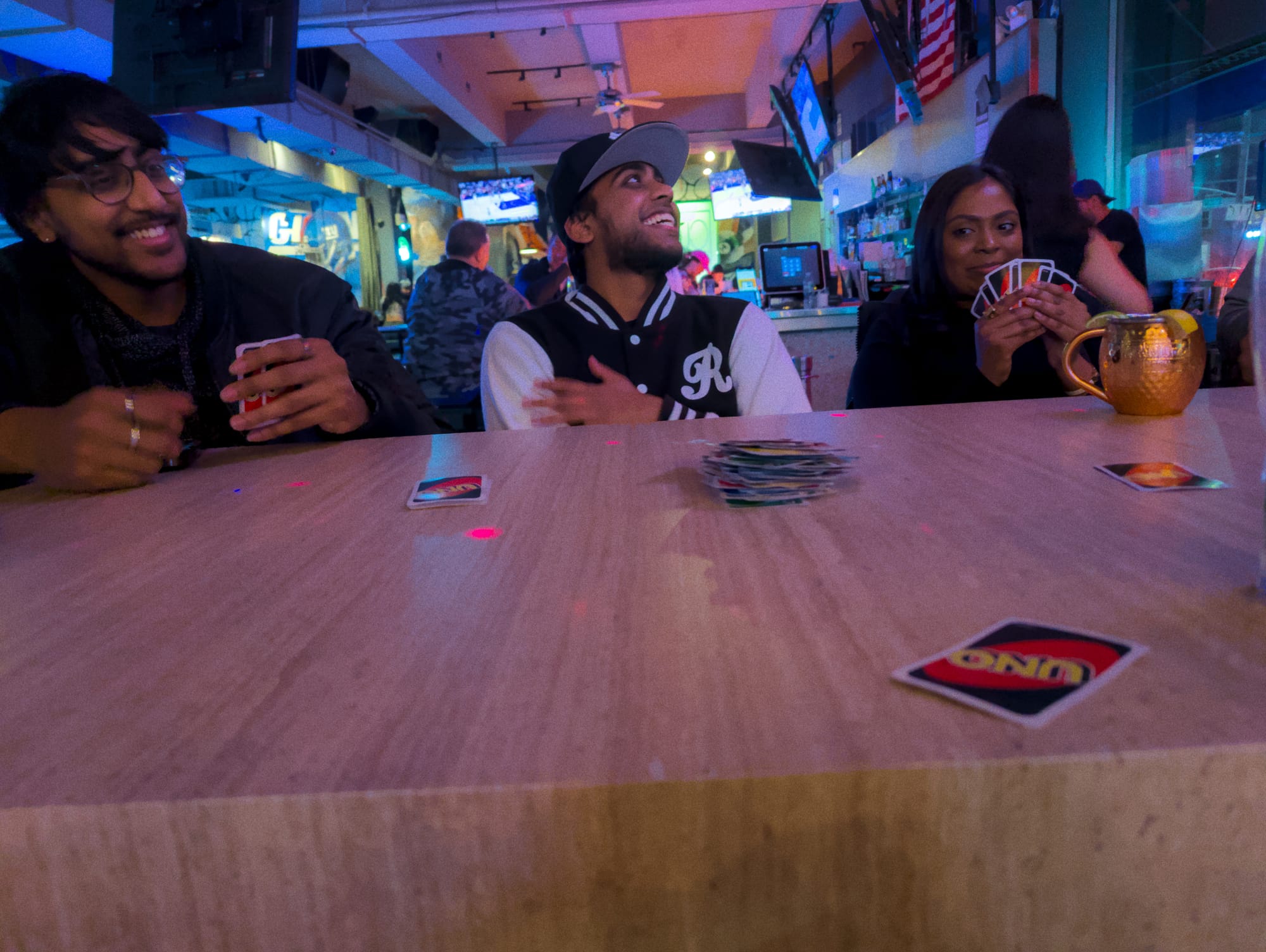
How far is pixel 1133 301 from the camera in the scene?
2201 millimetres

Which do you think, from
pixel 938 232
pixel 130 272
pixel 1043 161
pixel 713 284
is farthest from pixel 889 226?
pixel 130 272

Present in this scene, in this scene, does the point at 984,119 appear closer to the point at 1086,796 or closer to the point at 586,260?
the point at 586,260

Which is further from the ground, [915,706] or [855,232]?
[855,232]

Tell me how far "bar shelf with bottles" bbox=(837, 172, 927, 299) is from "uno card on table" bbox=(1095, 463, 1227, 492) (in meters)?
5.58

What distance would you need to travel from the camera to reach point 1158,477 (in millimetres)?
700

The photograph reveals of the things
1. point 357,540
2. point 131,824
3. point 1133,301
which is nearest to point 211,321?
point 357,540

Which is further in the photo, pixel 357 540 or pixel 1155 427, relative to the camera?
pixel 1155 427

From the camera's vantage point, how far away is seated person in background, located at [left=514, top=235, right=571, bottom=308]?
5.28 metres

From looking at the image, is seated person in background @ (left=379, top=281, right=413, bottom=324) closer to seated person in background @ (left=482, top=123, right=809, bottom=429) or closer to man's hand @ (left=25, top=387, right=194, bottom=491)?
seated person in background @ (left=482, top=123, right=809, bottom=429)

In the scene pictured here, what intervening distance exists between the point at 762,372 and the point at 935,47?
15.5 feet

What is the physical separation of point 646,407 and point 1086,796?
3.87ft

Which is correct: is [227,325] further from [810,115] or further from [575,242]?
[810,115]

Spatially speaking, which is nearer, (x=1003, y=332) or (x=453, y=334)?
(x=1003, y=332)

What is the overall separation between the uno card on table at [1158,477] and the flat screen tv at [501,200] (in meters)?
12.0
